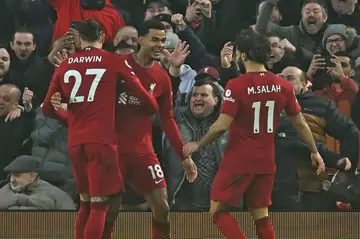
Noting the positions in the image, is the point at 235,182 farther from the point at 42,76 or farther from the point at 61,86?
the point at 42,76

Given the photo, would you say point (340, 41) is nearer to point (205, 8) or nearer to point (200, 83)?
point (205, 8)

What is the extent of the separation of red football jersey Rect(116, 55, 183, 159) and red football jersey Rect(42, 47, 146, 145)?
0.63 feet

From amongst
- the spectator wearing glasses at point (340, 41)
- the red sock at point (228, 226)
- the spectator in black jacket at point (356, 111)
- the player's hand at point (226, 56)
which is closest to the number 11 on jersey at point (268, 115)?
the red sock at point (228, 226)

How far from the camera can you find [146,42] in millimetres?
6488

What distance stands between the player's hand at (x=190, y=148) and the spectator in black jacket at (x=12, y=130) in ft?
8.93

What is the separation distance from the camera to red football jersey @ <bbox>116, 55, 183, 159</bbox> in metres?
6.38

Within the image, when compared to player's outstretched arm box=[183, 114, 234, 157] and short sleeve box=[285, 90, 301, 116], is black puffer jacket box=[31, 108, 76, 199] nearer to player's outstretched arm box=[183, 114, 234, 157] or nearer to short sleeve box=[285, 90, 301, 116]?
player's outstretched arm box=[183, 114, 234, 157]

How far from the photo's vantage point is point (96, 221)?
5914 mm

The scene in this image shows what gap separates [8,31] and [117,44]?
1.25 metres

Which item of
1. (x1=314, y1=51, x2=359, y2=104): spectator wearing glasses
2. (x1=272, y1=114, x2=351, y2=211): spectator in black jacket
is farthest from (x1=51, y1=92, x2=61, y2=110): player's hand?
(x1=314, y1=51, x2=359, y2=104): spectator wearing glasses

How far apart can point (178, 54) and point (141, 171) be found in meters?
2.55

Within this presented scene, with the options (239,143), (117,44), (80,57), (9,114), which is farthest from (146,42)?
(9,114)

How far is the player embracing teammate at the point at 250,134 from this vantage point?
20.1ft

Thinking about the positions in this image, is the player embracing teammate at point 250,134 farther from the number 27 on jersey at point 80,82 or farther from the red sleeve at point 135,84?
the number 27 on jersey at point 80,82
